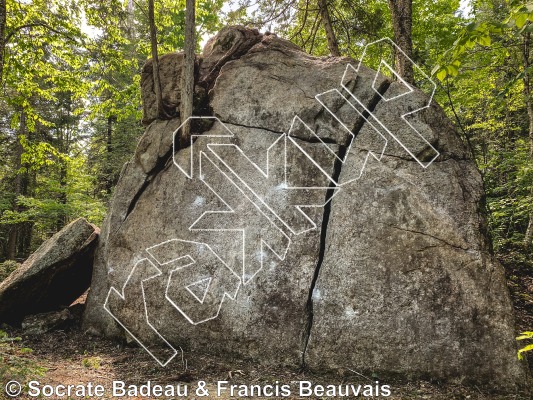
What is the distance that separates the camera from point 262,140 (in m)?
5.88

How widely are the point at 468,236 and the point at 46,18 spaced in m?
11.1

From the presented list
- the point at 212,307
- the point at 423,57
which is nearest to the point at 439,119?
the point at 212,307

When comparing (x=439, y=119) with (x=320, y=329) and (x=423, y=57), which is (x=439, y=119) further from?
(x=423, y=57)

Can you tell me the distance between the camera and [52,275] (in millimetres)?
6438

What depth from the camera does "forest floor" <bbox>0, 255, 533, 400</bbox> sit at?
13.5 ft

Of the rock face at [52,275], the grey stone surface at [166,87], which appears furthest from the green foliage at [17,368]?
the grey stone surface at [166,87]

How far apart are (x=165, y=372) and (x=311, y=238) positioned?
2.82m

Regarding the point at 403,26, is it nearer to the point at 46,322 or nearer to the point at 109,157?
the point at 46,322

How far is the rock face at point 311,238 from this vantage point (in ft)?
14.8

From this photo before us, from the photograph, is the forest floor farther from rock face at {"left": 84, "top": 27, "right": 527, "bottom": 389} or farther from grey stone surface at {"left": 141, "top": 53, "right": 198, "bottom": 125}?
grey stone surface at {"left": 141, "top": 53, "right": 198, "bottom": 125}
